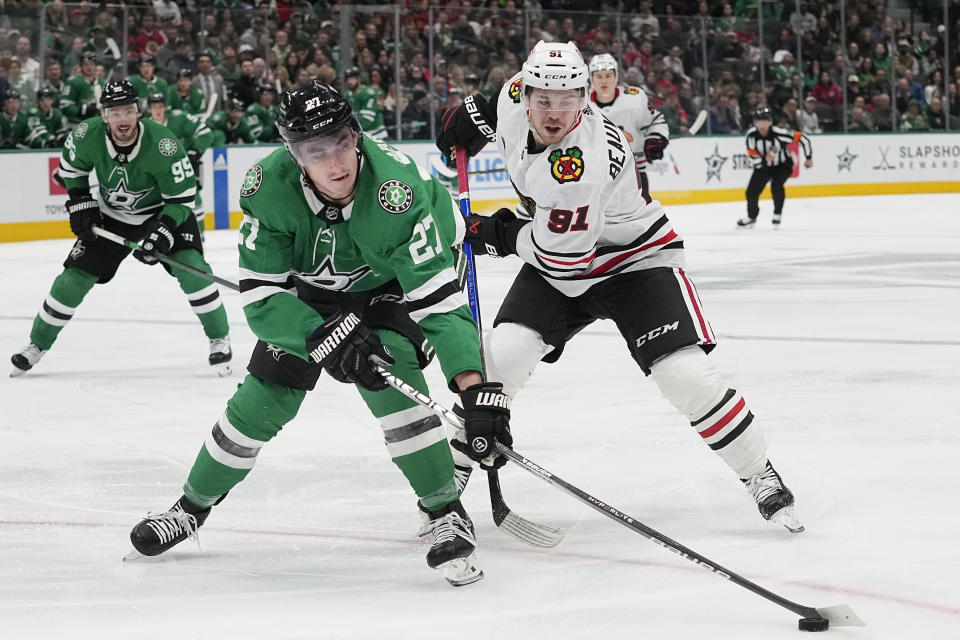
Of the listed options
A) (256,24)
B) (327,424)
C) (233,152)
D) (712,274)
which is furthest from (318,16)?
(327,424)

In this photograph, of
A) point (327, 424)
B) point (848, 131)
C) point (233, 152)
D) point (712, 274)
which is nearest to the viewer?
point (327, 424)

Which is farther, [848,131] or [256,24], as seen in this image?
[848,131]

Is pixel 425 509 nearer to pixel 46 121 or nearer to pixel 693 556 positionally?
pixel 693 556

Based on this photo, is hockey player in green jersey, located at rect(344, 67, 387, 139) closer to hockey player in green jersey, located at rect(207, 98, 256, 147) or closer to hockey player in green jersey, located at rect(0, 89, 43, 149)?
hockey player in green jersey, located at rect(207, 98, 256, 147)

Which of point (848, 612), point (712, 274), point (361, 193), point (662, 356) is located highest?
point (361, 193)

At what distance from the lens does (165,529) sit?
2.90 m

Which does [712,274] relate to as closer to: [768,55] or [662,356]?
[662,356]

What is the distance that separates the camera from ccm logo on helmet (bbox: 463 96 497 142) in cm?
348

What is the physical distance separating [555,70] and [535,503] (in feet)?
3.61

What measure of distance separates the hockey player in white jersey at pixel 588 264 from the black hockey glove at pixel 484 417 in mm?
350

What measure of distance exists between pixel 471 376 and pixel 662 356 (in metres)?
0.65

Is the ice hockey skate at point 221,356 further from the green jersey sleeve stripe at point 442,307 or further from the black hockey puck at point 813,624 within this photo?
the black hockey puck at point 813,624

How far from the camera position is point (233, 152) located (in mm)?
12266

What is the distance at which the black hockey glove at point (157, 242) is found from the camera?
5359 millimetres
